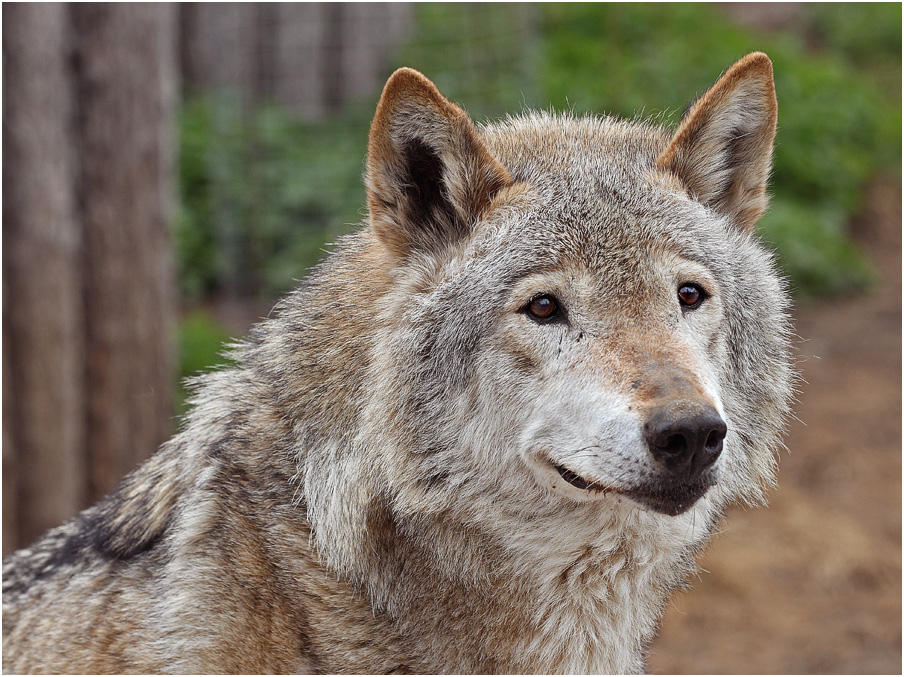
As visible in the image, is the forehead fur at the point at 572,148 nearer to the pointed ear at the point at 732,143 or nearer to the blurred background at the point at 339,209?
the pointed ear at the point at 732,143

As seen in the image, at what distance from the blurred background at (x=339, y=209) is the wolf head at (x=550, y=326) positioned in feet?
2.82

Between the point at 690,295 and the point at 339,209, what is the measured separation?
7799 millimetres

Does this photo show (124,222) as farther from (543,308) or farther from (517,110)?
(517,110)

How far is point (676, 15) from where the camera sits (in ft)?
47.1

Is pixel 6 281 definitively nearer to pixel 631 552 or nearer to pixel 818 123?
pixel 631 552

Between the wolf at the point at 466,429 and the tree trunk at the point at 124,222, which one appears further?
the tree trunk at the point at 124,222

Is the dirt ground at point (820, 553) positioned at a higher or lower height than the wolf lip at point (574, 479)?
lower

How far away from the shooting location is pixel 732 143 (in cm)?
378

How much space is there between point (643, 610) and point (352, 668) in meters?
1.10

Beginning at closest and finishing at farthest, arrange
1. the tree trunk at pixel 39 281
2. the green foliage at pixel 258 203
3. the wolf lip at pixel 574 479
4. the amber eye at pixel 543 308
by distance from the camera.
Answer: the wolf lip at pixel 574 479, the amber eye at pixel 543 308, the tree trunk at pixel 39 281, the green foliage at pixel 258 203

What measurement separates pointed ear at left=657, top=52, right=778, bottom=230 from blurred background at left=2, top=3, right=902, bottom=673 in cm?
82

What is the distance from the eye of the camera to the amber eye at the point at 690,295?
334cm

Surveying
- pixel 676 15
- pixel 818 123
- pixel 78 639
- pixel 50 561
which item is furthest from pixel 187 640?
pixel 676 15

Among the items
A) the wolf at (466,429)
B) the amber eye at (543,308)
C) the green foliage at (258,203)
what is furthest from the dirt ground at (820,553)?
the amber eye at (543,308)
